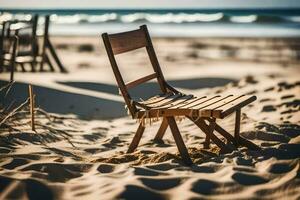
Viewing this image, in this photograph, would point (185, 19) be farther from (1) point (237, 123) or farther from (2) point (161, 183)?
(2) point (161, 183)

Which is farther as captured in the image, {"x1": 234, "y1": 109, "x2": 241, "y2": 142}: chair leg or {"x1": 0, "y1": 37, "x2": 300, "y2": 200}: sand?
{"x1": 234, "y1": 109, "x2": 241, "y2": 142}: chair leg

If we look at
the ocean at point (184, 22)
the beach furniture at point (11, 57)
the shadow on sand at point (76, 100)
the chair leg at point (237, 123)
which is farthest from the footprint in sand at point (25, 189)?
the ocean at point (184, 22)

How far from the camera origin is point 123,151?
462cm

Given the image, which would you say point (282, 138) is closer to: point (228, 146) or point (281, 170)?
point (228, 146)

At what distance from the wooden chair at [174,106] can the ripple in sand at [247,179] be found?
46cm

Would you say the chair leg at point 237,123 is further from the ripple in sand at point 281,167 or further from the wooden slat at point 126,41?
the wooden slat at point 126,41

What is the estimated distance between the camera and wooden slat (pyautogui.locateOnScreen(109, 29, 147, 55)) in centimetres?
425

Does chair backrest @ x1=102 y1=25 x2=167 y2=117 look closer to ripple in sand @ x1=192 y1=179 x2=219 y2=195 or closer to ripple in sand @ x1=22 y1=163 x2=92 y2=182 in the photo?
ripple in sand @ x1=22 y1=163 x2=92 y2=182

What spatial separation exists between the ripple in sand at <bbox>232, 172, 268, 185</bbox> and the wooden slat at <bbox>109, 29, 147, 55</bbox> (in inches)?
61.7

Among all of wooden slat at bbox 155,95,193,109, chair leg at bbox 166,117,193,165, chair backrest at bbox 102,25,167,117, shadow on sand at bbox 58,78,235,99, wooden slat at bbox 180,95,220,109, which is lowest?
shadow on sand at bbox 58,78,235,99

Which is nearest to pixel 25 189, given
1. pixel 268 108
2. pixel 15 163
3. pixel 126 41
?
pixel 15 163

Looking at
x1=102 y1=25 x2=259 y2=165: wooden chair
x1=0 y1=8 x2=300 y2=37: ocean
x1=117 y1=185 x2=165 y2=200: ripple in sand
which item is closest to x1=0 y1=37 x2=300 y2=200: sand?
x1=117 y1=185 x2=165 y2=200: ripple in sand

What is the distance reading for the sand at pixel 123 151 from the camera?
3.32 meters

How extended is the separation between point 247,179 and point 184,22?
34.6 m
